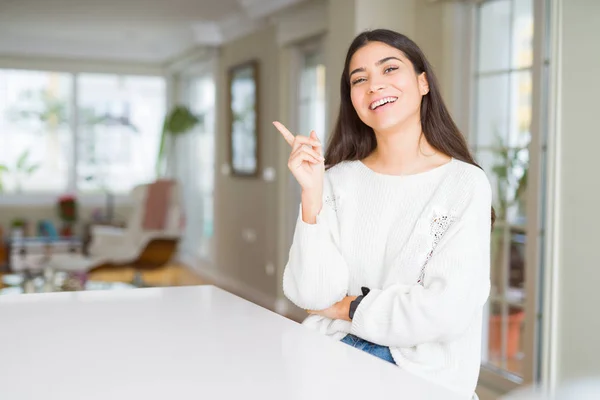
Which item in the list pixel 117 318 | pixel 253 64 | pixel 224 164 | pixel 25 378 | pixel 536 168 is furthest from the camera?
pixel 224 164

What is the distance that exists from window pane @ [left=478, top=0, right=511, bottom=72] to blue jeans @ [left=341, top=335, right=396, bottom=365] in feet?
7.82

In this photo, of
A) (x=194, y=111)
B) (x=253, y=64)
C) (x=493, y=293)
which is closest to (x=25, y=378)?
(x=493, y=293)

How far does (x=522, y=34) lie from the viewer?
3.43m

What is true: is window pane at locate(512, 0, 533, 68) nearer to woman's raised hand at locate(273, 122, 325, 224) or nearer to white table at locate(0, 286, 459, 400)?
woman's raised hand at locate(273, 122, 325, 224)

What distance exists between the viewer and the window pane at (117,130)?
9.13 m

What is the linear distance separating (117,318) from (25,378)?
14.7 inches

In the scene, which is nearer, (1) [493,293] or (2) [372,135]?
(2) [372,135]

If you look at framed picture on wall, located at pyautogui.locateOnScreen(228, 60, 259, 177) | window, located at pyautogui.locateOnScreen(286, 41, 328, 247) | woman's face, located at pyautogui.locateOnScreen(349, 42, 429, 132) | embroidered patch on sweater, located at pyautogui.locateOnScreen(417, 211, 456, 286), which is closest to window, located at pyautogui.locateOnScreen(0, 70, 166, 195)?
framed picture on wall, located at pyautogui.locateOnScreen(228, 60, 259, 177)

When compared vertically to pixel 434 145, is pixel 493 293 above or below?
below

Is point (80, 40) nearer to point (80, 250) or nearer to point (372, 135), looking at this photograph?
point (80, 250)

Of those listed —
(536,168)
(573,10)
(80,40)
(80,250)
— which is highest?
(80,40)

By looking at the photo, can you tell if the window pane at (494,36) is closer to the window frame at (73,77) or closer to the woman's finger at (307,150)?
the woman's finger at (307,150)

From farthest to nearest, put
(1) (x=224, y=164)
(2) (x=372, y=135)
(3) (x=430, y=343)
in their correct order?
(1) (x=224, y=164), (2) (x=372, y=135), (3) (x=430, y=343)

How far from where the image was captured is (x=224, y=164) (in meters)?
7.31
